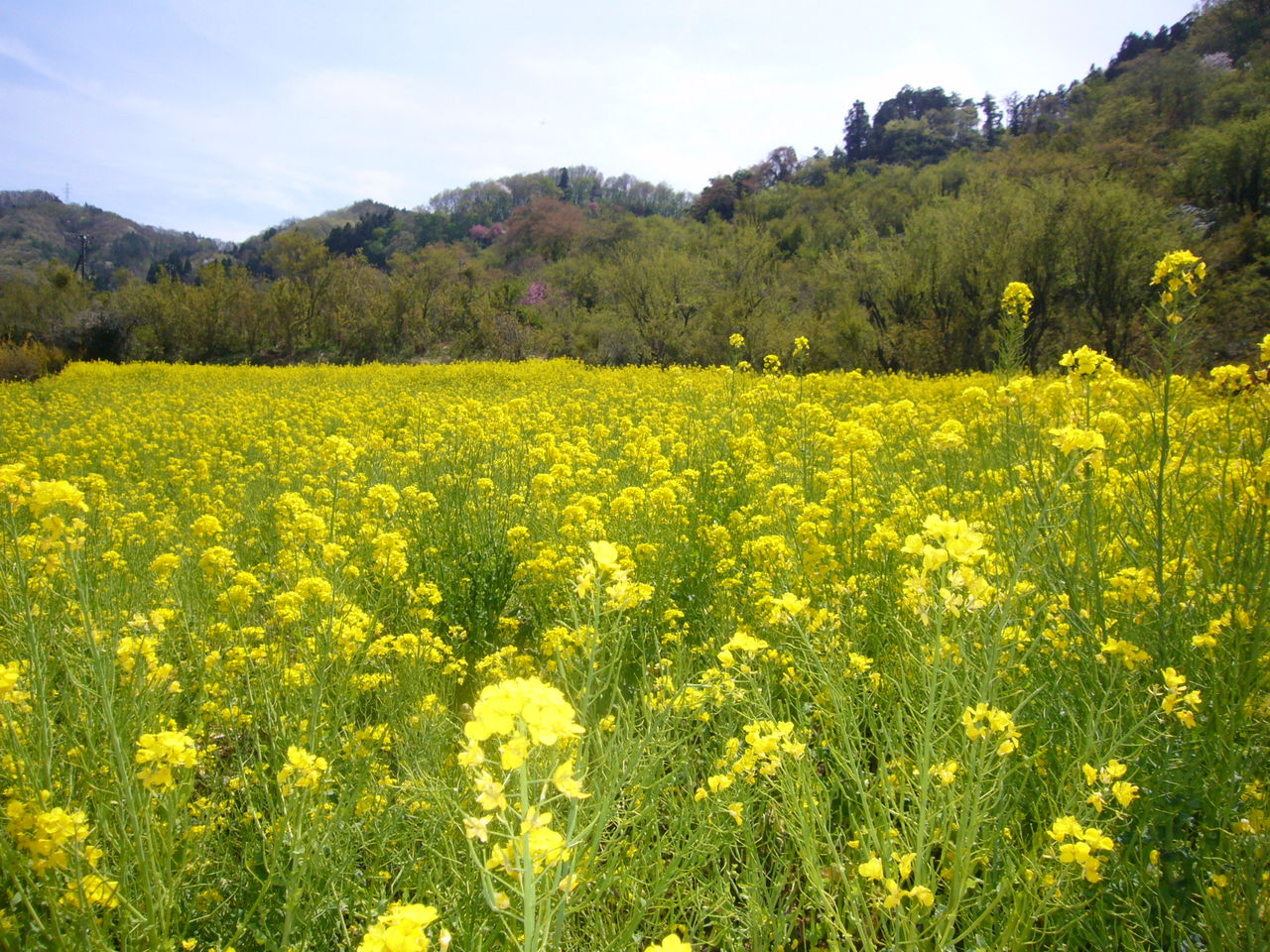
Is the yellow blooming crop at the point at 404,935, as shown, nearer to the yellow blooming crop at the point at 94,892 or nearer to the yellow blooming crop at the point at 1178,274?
the yellow blooming crop at the point at 94,892

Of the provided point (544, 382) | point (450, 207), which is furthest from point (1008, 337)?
point (450, 207)

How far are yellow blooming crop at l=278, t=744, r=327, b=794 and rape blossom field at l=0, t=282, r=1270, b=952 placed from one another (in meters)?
0.01

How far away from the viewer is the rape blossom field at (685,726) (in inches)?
54.7

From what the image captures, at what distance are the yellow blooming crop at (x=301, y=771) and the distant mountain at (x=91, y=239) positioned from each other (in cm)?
8068

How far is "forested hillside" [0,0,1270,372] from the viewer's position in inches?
555

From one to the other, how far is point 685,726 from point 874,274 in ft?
55.9

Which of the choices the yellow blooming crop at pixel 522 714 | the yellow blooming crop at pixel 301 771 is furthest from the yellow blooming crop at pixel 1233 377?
the yellow blooming crop at pixel 301 771

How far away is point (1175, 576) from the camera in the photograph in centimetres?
214

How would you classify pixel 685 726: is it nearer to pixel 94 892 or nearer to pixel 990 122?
pixel 94 892

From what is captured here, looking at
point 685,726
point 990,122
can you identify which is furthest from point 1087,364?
point 990,122

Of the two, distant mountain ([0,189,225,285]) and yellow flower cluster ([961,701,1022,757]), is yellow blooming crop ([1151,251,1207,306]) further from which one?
distant mountain ([0,189,225,285])

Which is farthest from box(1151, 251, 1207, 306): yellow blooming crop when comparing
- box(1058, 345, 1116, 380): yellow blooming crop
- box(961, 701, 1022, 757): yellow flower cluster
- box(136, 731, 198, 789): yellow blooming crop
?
box(136, 731, 198, 789): yellow blooming crop

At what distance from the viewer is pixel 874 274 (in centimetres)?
1716

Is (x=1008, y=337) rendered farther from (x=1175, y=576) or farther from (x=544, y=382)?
(x=544, y=382)
